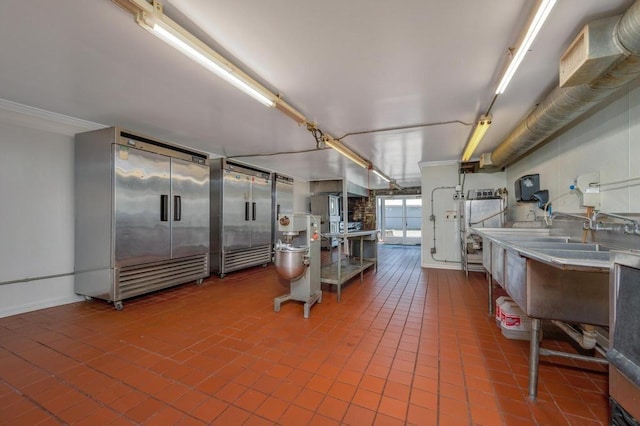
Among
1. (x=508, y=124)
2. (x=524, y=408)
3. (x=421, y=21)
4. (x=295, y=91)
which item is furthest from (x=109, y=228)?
(x=508, y=124)

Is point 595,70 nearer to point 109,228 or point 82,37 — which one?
point 82,37

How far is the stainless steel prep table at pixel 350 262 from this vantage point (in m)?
3.99

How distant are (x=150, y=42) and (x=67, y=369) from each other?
2802 mm

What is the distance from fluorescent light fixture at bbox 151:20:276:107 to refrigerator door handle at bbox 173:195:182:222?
2.58 metres

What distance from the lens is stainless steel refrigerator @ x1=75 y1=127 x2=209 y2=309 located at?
11.5ft

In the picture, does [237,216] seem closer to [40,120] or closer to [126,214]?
[126,214]

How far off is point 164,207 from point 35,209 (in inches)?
57.9

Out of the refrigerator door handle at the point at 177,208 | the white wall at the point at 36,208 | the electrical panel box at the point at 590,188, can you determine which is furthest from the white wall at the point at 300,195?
the electrical panel box at the point at 590,188

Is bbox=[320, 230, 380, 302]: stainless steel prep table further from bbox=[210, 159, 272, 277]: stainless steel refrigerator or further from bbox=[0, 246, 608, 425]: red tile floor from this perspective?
bbox=[210, 159, 272, 277]: stainless steel refrigerator

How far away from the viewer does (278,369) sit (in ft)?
7.07

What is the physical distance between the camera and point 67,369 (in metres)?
2.15

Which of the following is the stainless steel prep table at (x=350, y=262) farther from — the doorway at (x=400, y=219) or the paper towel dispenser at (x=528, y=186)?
the doorway at (x=400, y=219)

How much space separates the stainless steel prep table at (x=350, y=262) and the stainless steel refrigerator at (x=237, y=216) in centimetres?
196

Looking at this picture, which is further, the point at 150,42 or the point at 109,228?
the point at 109,228
